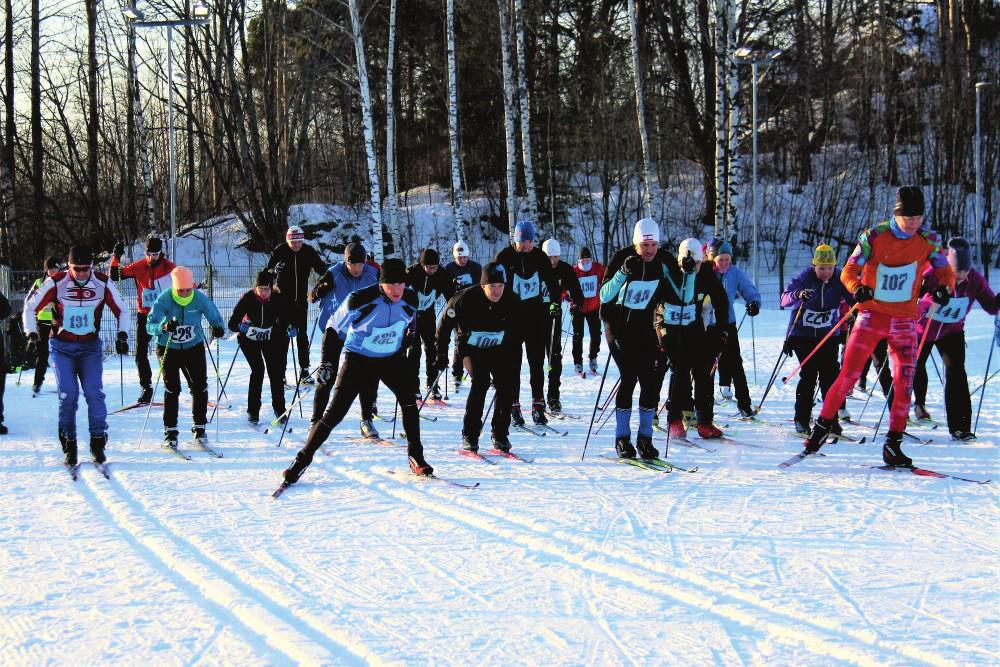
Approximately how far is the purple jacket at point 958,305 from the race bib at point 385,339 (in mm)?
4483

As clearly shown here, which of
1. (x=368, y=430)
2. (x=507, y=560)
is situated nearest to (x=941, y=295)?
(x=507, y=560)

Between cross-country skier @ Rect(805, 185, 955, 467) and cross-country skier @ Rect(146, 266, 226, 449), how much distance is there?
5532 mm

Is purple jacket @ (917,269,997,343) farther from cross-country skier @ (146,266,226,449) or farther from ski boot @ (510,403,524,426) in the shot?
cross-country skier @ (146,266,226,449)

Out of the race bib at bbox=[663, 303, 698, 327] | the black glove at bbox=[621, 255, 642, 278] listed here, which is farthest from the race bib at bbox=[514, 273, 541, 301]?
the black glove at bbox=[621, 255, 642, 278]

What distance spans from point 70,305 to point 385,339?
2819mm

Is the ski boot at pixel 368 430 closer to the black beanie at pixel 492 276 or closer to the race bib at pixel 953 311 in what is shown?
the black beanie at pixel 492 276

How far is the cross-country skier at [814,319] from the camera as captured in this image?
8039 mm

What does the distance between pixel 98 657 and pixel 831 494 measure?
469cm

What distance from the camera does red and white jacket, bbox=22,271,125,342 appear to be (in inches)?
282

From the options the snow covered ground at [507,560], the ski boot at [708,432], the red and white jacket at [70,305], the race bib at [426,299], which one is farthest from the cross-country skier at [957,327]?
the red and white jacket at [70,305]

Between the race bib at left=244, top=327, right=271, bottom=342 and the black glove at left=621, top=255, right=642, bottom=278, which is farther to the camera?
the race bib at left=244, top=327, right=271, bottom=342

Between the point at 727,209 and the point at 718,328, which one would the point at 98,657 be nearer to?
the point at 718,328

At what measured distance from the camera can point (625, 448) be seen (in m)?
7.22

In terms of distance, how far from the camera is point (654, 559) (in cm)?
474
